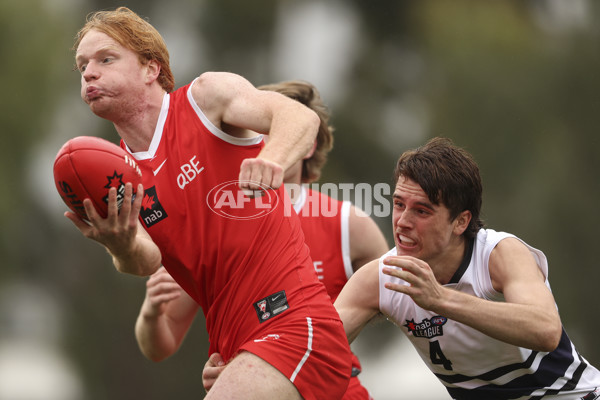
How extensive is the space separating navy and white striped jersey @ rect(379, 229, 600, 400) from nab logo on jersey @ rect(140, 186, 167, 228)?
114 centimetres

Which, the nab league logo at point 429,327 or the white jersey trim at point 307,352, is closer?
the white jersey trim at point 307,352

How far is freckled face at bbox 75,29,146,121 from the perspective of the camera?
388 cm

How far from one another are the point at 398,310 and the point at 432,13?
9.57m

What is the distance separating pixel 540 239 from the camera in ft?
38.1

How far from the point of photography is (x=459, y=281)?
4.32 metres

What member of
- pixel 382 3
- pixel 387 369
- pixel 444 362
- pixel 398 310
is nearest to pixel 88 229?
pixel 398 310

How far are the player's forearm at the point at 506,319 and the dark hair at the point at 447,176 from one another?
64cm

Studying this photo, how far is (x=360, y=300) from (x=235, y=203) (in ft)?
A: 3.18

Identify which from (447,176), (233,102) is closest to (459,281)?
(447,176)

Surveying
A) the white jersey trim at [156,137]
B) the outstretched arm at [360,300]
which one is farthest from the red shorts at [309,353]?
the white jersey trim at [156,137]

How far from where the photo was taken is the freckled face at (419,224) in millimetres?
Result: 4234

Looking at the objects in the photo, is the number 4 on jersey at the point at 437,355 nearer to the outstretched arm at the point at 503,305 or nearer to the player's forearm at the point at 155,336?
the outstretched arm at the point at 503,305

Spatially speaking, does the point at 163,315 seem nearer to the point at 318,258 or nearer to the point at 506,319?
the point at 318,258

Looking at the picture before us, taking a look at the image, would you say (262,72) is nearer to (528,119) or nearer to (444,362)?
(528,119)
